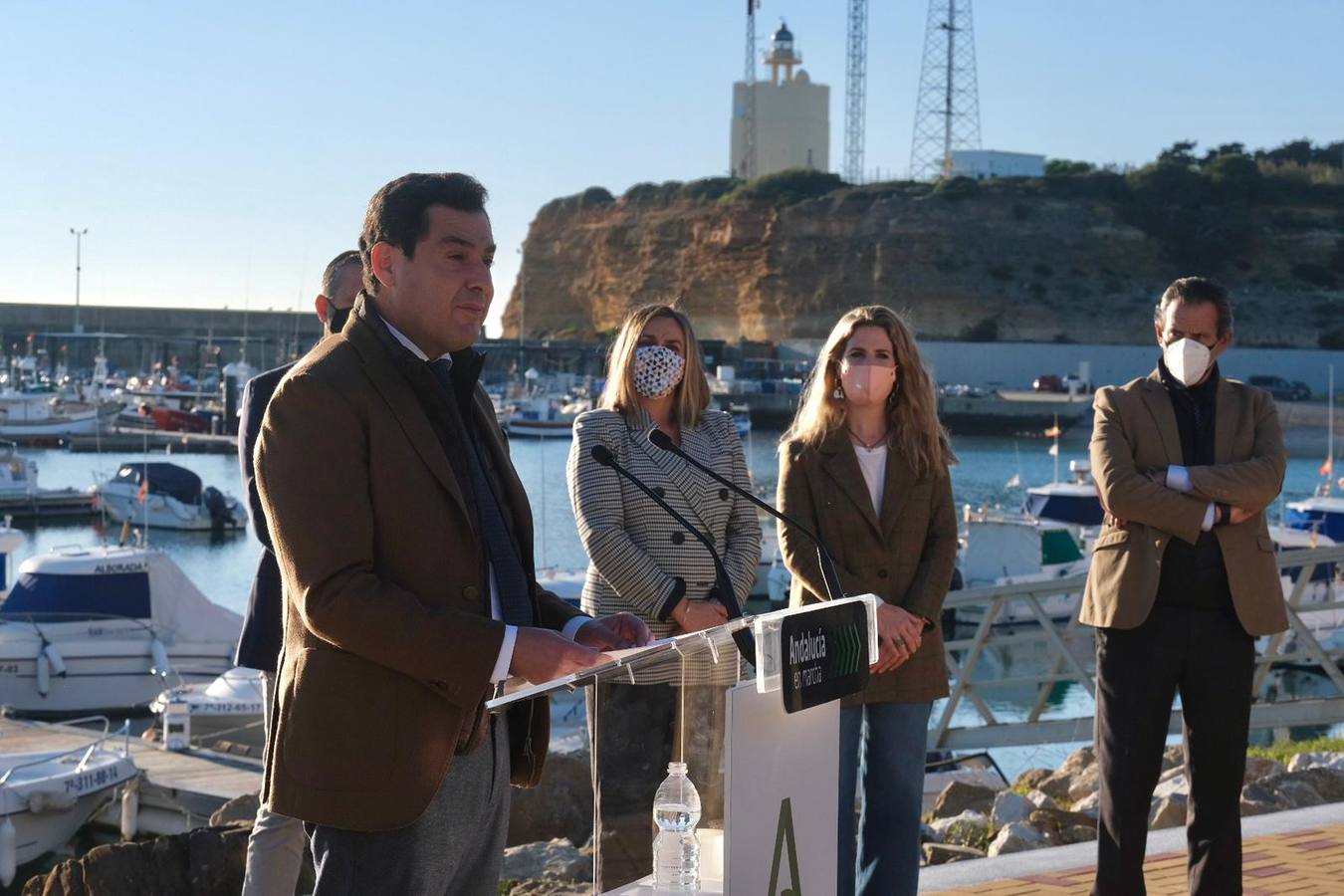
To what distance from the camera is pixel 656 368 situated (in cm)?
423

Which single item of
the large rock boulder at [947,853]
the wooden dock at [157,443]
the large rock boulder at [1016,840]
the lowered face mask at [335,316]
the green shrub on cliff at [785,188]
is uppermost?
the green shrub on cliff at [785,188]

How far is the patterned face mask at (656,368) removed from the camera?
4223 mm

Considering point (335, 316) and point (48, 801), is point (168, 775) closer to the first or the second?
point (48, 801)

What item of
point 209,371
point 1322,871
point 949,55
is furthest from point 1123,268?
point 1322,871

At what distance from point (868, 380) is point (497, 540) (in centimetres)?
181

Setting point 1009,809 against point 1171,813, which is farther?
point 1009,809

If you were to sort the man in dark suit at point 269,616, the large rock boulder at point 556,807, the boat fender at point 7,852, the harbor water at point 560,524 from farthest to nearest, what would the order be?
the harbor water at point 560,524 → the boat fender at point 7,852 → the large rock boulder at point 556,807 → the man in dark suit at point 269,616

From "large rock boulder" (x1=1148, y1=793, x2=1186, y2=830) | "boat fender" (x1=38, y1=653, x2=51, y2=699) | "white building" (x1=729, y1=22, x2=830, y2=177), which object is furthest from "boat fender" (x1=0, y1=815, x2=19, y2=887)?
"white building" (x1=729, y1=22, x2=830, y2=177)

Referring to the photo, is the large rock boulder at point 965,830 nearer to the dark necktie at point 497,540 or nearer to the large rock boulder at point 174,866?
the large rock boulder at point 174,866

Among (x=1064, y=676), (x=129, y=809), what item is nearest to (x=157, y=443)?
(x=129, y=809)

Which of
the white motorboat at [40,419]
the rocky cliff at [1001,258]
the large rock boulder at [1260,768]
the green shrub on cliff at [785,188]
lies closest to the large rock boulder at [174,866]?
the large rock boulder at [1260,768]

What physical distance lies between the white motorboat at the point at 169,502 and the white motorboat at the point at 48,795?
25233mm

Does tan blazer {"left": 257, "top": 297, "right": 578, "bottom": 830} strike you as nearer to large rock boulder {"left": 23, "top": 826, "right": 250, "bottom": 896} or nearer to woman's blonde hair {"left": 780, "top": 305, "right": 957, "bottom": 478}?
woman's blonde hair {"left": 780, "top": 305, "right": 957, "bottom": 478}

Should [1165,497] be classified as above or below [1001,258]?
below
